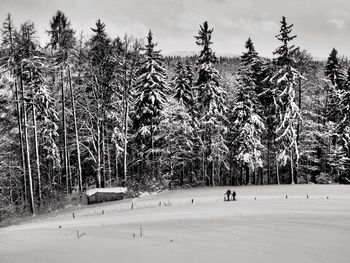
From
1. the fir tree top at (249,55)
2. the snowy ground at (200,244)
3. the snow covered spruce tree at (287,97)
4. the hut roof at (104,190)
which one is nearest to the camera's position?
the snowy ground at (200,244)

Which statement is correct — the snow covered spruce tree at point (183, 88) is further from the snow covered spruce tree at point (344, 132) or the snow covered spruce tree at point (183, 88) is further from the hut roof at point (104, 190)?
the snow covered spruce tree at point (344, 132)

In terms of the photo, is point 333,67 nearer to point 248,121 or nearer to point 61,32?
point 248,121

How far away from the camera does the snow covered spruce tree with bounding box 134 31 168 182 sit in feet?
114

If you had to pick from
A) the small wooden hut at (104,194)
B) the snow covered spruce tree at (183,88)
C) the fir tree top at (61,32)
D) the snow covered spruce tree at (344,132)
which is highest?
the fir tree top at (61,32)

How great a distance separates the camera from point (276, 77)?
117 ft

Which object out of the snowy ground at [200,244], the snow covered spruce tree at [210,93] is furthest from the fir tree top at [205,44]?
the snowy ground at [200,244]

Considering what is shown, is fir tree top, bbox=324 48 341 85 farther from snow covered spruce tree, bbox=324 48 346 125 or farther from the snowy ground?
the snowy ground

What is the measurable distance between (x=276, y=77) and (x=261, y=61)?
477 cm

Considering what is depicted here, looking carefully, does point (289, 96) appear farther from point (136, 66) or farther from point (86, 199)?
point (86, 199)

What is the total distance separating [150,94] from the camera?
3459 centimetres

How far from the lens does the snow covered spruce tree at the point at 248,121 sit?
37031 mm

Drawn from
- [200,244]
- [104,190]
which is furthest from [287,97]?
[200,244]

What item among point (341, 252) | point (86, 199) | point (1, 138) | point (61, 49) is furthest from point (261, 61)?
point (341, 252)

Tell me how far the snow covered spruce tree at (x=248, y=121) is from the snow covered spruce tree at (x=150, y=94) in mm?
8785
